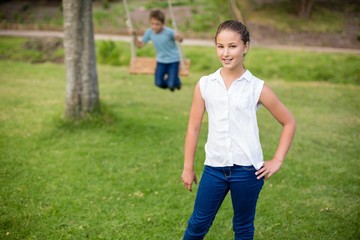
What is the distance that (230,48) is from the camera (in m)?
2.27

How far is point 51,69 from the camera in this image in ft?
39.2

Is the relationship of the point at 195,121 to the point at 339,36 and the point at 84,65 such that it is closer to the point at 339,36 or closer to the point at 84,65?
the point at 84,65

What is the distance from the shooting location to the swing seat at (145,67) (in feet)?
22.0

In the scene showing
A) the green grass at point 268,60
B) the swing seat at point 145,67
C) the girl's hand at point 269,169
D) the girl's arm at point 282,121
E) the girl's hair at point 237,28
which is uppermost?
the girl's hair at point 237,28

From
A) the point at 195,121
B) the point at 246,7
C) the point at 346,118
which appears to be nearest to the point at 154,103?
the point at 346,118

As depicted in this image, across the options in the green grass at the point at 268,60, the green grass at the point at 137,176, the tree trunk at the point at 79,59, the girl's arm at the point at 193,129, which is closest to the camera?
the girl's arm at the point at 193,129

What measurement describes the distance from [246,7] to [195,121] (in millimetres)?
17404

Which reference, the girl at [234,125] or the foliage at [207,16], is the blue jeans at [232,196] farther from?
the foliage at [207,16]

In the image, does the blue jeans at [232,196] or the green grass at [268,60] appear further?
the green grass at [268,60]

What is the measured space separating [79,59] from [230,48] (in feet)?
12.8

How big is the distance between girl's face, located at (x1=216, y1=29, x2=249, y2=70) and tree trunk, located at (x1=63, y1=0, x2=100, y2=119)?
3.79m

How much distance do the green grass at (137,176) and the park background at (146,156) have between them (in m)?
0.01

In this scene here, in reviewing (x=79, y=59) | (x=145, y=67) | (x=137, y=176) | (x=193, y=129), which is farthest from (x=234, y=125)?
(x=145, y=67)

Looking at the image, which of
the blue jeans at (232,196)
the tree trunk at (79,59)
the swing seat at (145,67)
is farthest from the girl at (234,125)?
the swing seat at (145,67)
